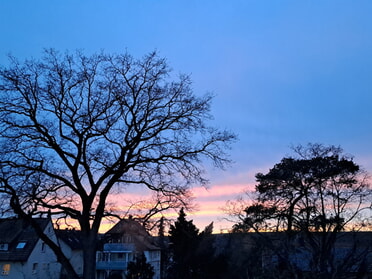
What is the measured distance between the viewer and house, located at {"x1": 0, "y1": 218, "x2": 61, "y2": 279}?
105 feet

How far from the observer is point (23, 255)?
3203 centimetres

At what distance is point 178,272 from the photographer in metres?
27.4

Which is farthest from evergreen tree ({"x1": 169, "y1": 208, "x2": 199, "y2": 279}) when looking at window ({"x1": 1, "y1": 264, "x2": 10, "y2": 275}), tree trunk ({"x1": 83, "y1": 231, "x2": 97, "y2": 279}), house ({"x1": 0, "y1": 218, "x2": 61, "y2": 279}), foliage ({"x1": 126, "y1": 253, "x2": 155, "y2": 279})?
window ({"x1": 1, "y1": 264, "x2": 10, "y2": 275})

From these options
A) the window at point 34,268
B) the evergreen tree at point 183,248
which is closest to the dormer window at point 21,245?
the window at point 34,268

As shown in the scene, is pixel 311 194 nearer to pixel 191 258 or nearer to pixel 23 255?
pixel 191 258

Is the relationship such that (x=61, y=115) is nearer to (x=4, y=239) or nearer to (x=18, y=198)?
(x=18, y=198)

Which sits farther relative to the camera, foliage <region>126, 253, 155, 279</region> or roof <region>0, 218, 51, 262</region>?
roof <region>0, 218, 51, 262</region>

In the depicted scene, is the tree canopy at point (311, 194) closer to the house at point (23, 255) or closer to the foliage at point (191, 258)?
the foliage at point (191, 258)

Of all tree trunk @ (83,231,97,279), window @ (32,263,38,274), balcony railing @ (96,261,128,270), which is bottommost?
balcony railing @ (96,261,128,270)

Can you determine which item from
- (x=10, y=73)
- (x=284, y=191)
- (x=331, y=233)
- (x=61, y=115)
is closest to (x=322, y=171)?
(x=284, y=191)

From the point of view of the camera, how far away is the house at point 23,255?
105ft

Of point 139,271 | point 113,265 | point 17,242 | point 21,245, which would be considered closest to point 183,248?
point 139,271

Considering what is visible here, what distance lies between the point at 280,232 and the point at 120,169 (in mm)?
12830

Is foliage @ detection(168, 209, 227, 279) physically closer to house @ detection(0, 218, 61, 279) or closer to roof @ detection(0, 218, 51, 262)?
house @ detection(0, 218, 61, 279)
